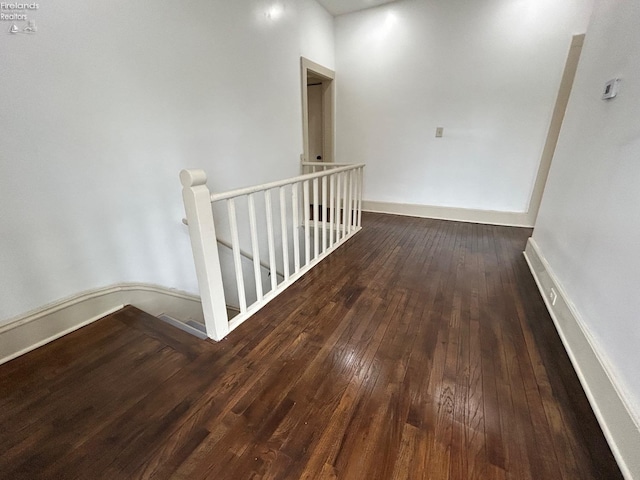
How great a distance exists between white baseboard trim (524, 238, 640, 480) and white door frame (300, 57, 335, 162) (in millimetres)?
3289

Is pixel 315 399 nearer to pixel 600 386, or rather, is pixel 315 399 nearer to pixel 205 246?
pixel 205 246

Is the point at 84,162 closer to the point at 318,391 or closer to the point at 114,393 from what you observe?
the point at 114,393

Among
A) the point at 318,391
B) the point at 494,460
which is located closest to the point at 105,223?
the point at 318,391

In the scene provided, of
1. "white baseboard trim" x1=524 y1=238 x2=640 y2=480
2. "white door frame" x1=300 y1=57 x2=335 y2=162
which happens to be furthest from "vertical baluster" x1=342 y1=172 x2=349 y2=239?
"white baseboard trim" x1=524 y1=238 x2=640 y2=480

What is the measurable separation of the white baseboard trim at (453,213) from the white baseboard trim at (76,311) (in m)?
3.44

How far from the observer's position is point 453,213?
14.2 feet

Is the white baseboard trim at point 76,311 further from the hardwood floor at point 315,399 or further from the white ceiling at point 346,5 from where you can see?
the white ceiling at point 346,5

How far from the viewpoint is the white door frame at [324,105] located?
12.5 feet

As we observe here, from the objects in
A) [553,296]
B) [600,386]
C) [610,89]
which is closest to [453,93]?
[610,89]

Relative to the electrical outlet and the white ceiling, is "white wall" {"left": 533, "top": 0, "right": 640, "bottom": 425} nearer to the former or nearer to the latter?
the electrical outlet

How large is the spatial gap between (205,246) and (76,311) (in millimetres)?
Answer: 1075

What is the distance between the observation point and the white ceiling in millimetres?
3860

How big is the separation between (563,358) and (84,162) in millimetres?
3097

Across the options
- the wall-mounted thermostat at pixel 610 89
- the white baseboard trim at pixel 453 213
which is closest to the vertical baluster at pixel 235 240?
the wall-mounted thermostat at pixel 610 89
